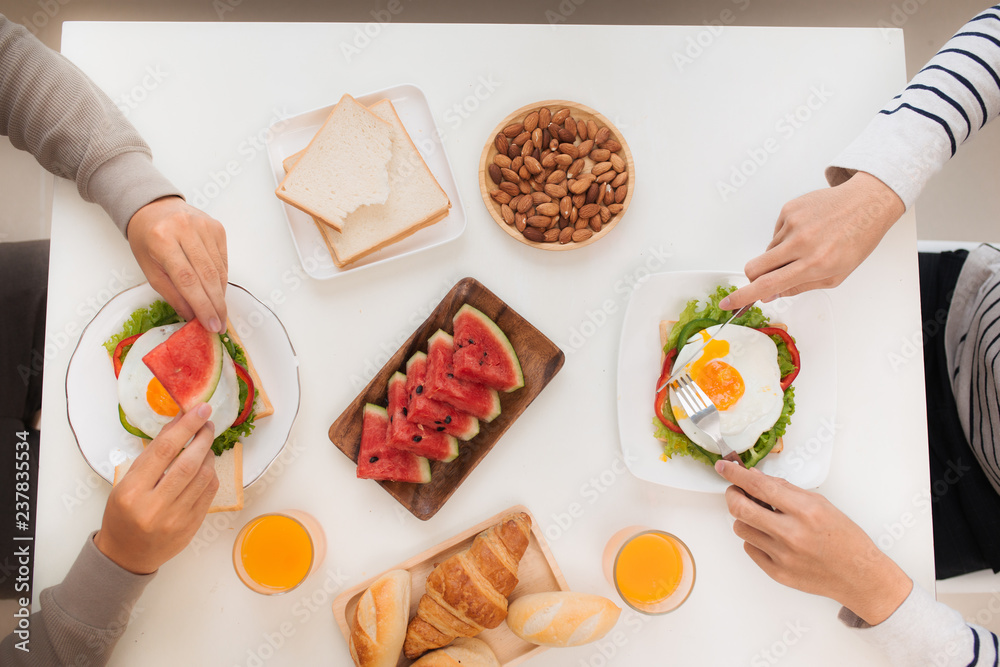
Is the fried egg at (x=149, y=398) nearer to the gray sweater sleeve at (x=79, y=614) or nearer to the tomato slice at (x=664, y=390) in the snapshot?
the gray sweater sleeve at (x=79, y=614)

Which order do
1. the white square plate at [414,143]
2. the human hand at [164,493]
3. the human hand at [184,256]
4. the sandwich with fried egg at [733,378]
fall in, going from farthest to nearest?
the white square plate at [414,143] → the sandwich with fried egg at [733,378] → the human hand at [184,256] → the human hand at [164,493]

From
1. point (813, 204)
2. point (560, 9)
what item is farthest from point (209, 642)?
point (560, 9)

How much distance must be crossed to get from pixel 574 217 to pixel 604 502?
71cm

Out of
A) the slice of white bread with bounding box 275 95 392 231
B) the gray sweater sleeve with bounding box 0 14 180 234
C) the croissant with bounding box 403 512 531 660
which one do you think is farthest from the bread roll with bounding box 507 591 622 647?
the gray sweater sleeve with bounding box 0 14 180 234

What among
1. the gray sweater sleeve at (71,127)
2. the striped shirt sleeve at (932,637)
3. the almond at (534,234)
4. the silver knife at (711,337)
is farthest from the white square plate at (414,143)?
the striped shirt sleeve at (932,637)

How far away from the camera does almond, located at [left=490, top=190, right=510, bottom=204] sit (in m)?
1.45

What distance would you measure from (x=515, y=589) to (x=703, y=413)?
0.62 m

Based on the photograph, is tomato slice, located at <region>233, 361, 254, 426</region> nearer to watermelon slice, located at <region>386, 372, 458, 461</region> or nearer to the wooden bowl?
watermelon slice, located at <region>386, 372, 458, 461</region>

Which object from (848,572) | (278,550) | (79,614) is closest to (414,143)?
(278,550)

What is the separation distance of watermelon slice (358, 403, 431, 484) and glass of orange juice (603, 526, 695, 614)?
0.50 m

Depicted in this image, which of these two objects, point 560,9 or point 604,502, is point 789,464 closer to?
point 604,502

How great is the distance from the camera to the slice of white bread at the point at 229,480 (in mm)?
1340

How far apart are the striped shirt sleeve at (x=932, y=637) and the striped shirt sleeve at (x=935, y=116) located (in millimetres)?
918

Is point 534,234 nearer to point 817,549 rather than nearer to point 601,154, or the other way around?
point 601,154
